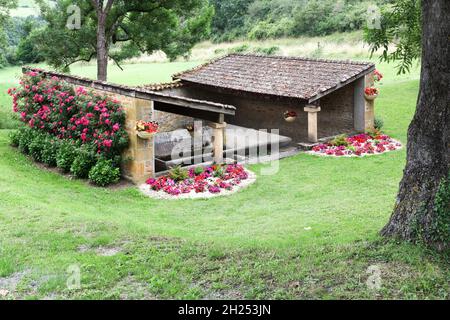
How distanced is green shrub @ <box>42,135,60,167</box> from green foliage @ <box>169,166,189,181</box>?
3655 millimetres

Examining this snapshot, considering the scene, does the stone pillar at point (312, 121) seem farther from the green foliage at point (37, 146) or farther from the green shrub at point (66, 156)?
the green foliage at point (37, 146)

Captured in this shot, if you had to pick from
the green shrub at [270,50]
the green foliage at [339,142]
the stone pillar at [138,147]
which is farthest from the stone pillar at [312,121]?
the green shrub at [270,50]

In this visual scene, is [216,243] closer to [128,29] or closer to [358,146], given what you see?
[358,146]

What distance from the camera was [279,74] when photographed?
2158 cm

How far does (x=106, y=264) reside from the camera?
8.34m

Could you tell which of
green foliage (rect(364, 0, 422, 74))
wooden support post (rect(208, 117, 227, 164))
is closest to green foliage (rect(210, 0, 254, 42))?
wooden support post (rect(208, 117, 227, 164))

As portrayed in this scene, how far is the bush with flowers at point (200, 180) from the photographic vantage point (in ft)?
49.6

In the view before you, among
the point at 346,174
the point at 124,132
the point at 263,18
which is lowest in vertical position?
the point at 346,174

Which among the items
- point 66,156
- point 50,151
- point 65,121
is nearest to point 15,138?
point 50,151

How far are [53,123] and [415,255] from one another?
495 inches

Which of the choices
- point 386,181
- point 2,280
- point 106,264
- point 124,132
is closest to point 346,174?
point 386,181

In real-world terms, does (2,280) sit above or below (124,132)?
below

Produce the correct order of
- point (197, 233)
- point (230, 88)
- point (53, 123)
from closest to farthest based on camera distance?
1. point (197, 233)
2. point (53, 123)
3. point (230, 88)
